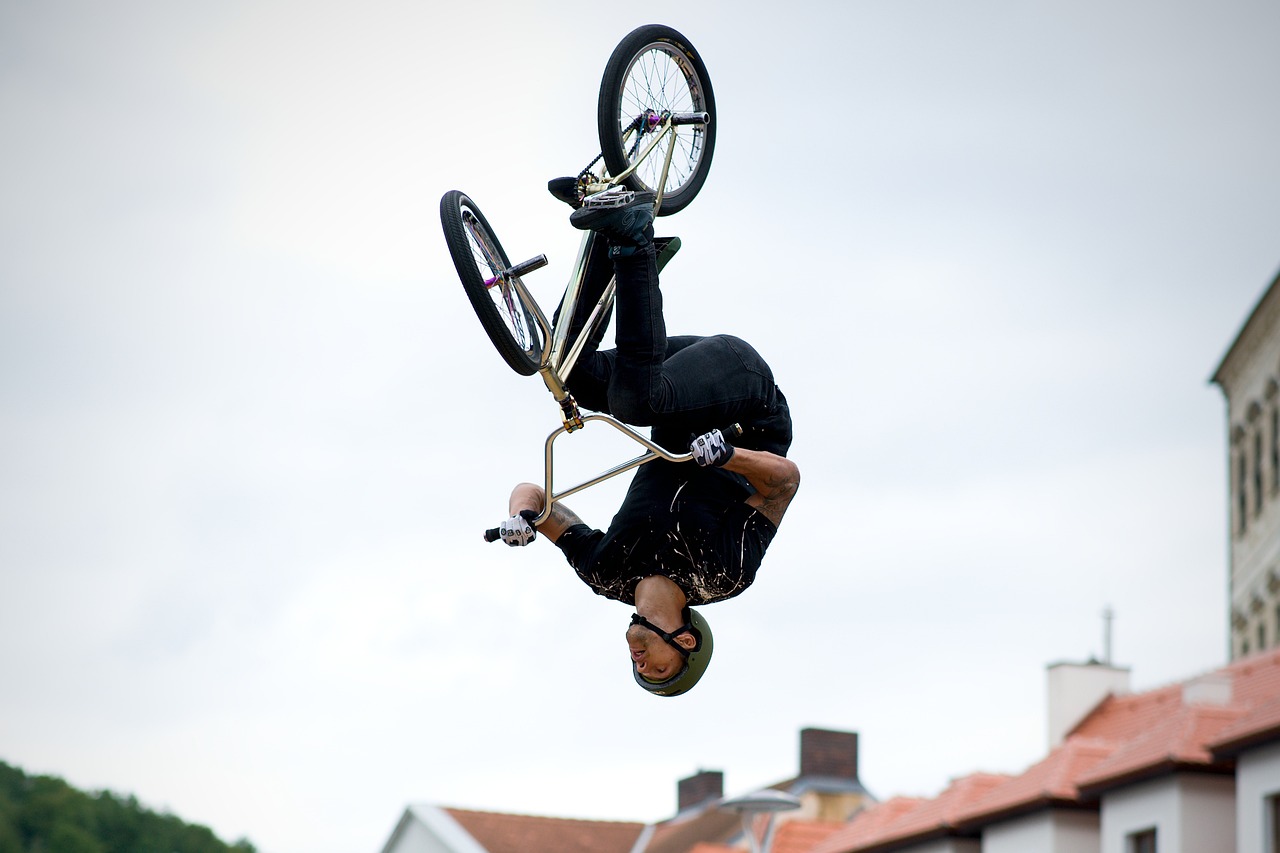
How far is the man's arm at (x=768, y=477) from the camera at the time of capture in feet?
28.8

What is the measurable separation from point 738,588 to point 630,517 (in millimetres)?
570

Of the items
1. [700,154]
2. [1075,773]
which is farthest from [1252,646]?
[700,154]

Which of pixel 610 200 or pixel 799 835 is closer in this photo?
pixel 610 200

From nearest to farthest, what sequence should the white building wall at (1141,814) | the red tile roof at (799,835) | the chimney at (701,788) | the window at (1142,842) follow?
the white building wall at (1141,814) → the window at (1142,842) → the red tile roof at (799,835) → the chimney at (701,788)

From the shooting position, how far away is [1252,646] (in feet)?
189

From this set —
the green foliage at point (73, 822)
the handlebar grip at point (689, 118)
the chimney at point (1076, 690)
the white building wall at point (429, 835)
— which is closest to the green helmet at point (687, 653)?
the handlebar grip at point (689, 118)

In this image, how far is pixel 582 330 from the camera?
8.99 m

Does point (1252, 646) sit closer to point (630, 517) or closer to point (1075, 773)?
point (1075, 773)

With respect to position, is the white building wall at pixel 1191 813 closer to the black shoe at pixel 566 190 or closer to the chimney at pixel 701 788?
the black shoe at pixel 566 190

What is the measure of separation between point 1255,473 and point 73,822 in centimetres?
3281

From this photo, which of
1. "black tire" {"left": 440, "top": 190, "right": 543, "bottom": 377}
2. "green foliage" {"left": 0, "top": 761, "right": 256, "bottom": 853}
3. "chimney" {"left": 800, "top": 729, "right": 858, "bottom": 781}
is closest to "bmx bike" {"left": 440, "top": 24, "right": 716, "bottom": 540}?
"black tire" {"left": 440, "top": 190, "right": 543, "bottom": 377}

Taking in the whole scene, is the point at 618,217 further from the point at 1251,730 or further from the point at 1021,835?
the point at 1021,835

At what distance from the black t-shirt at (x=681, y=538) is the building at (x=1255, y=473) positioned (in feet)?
153

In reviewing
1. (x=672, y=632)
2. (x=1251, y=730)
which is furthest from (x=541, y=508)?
(x=1251, y=730)
